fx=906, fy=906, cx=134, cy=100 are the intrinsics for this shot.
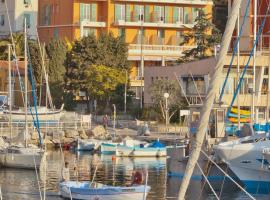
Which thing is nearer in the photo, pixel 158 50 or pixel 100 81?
→ pixel 100 81

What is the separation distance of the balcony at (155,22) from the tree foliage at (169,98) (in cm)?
2370

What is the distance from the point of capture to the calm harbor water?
3588 cm

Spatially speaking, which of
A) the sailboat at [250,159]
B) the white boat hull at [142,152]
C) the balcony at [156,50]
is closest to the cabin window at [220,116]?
the sailboat at [250,159]

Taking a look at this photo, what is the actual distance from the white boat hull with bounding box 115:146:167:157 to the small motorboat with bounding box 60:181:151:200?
20.9m

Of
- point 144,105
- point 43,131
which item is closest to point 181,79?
point 144,105

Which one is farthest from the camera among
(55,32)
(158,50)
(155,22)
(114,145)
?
(55,32)

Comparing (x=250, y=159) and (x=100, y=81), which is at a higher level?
(x=100, y=81)

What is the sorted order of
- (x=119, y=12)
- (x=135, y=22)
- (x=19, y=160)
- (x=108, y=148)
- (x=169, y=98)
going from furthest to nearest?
1. (x=135, y=22)
2. (x=119, y=12)
3. (x=169, y=98)
4. (x=108, y=148)
5. (x=19, y=160)

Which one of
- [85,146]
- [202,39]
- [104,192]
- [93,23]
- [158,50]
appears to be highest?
[93,23]

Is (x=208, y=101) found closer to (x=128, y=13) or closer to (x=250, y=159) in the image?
(x=250, y=159)

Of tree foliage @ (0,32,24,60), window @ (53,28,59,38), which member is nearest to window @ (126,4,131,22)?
window @ (53,28,59,38)

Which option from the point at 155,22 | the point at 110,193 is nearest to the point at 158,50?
the point at 155,22

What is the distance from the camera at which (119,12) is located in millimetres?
95312

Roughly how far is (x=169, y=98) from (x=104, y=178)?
2684 centimetres
